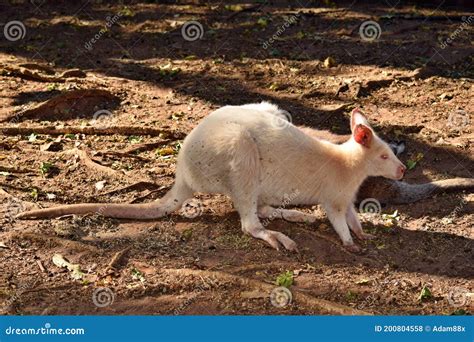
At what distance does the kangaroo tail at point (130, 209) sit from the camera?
599 centimetres

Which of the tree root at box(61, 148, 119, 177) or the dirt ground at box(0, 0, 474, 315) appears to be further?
the tree root at box(61, 148, 119, 177)

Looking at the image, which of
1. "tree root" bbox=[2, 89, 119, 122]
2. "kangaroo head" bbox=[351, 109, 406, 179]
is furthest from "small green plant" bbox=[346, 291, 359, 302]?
"tree root" bbox=[2, 89, 119, 122]

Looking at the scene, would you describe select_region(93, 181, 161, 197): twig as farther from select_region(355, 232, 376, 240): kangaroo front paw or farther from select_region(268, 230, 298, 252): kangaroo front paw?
select_region(355, 232, 376, 240): kangaroo front paw

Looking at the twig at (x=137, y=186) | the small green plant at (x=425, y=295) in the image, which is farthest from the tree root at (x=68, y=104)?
the small green plant at (x=425, y=295)

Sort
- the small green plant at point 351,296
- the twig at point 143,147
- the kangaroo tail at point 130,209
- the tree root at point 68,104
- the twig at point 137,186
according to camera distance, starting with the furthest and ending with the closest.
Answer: the tree root at point 68,104 < the twig at point 143,147 < the twig at point 137,186 < the kangaroo tail at point 130,209 < the small green plant at point 351,296

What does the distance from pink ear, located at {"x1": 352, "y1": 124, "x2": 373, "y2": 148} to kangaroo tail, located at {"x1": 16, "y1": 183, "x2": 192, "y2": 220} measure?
4.07 feet

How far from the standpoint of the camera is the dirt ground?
5250 mm

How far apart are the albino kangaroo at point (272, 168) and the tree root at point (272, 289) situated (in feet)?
1.97

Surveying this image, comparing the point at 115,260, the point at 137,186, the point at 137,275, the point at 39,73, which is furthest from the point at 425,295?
the point at 39,73

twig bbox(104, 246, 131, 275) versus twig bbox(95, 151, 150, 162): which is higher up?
twig bbox(95, 151, 150, 162)

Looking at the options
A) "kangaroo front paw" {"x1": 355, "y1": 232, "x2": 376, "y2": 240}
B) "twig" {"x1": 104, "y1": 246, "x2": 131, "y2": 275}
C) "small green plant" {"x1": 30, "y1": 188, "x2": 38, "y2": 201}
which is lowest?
"small green plant" {"x1": 30, "y1": 188, "x2": 38, "y2": 201}

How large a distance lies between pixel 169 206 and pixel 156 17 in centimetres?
562

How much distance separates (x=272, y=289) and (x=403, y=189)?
72.6 inches

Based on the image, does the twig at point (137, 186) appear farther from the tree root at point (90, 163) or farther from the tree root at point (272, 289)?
the tree root at point (272, 289)
